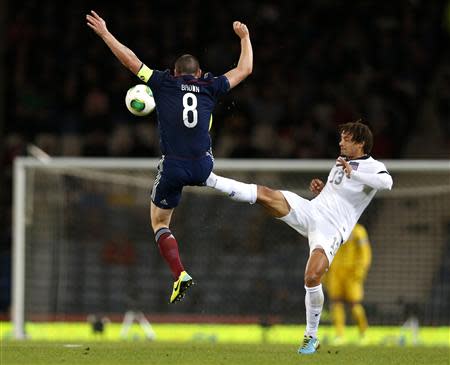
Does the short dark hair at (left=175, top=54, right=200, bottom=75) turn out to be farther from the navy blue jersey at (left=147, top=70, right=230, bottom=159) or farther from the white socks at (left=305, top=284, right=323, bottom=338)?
the white socks at (left=305, top=284, right=323, bottom=338)

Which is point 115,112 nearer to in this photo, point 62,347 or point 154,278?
point 154,278

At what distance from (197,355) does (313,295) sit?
4.07ft

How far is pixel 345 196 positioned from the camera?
40.9ft

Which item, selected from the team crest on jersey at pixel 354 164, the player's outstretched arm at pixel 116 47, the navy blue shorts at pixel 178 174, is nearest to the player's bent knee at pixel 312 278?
the team crest on jersey at pixel 354 164

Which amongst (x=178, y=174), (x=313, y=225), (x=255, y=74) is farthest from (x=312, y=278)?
(x=255, y=74)

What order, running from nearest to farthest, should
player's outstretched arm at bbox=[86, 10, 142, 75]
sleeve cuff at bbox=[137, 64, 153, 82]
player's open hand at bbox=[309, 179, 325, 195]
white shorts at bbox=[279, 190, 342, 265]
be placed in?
player's outstretched arm at bbox=[86, 10, 142, 75] → sleeve cuff at bbox=[137, 64, 153, 82] → white shorts at bbox=[279, 190, 342, 265] → player's open hand at bbox=[309, 179, 325, 195]

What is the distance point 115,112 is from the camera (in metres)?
22.1

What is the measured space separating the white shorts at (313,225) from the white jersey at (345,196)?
0.17 ft

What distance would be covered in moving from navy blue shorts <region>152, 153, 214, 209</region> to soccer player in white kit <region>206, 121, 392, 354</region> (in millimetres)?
186

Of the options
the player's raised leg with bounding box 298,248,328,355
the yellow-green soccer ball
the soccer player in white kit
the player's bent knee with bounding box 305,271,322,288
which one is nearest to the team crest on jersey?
the soccer player in white kit

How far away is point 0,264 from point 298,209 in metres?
8.56

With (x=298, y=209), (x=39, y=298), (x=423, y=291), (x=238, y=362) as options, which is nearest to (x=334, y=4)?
(x=423, y=291)

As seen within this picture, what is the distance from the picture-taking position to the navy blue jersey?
39.0ft

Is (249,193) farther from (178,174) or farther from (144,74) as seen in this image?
(144,74)
